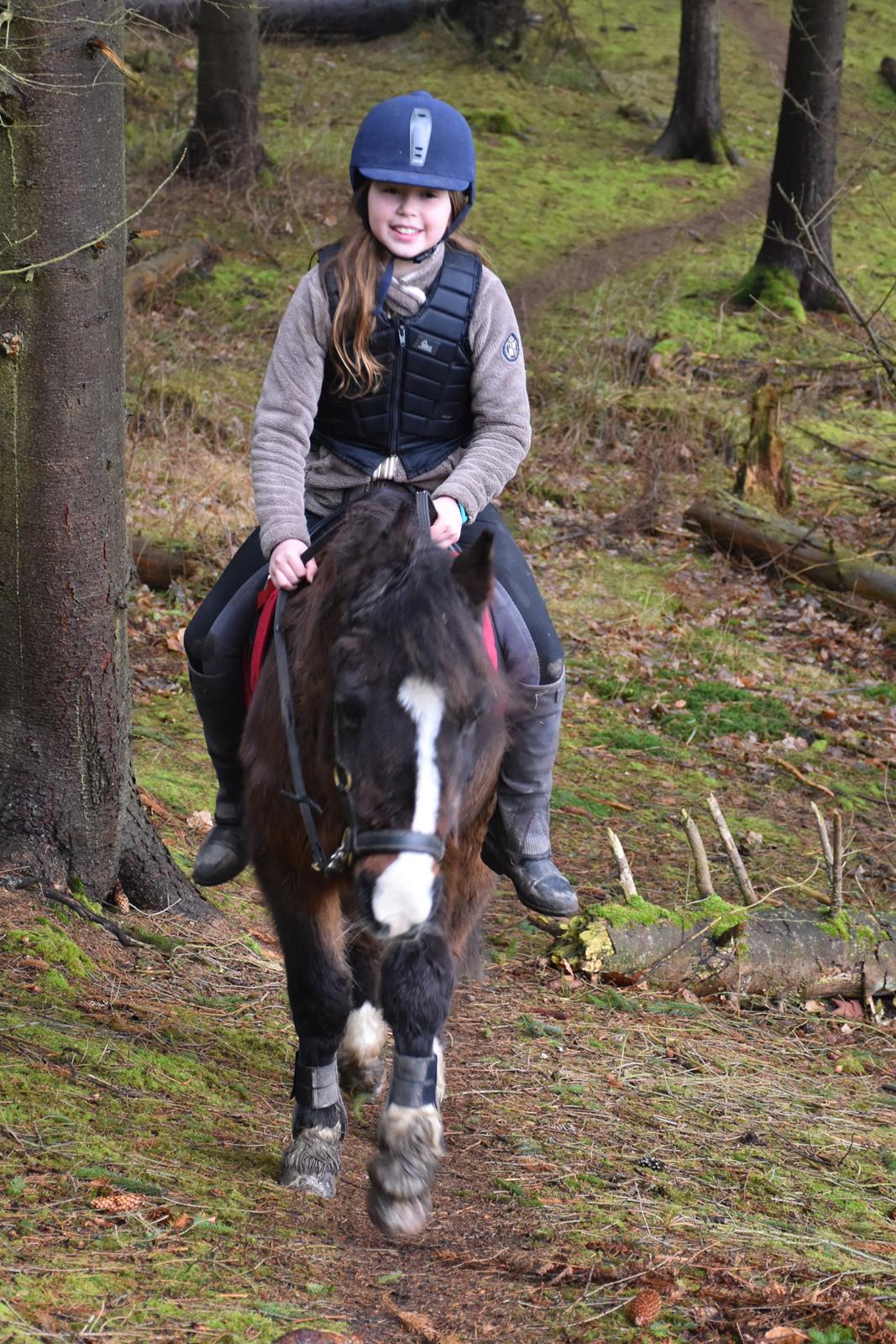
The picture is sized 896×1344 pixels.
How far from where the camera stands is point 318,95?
21.8 m

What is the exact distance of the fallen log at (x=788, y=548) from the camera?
37.1 feet

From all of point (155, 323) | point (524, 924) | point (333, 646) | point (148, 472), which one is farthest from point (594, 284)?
point (333, 646)

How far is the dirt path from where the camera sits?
16.8 m

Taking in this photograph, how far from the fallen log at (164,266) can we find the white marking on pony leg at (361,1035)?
10.5m

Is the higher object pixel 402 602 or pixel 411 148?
pixel 411 148

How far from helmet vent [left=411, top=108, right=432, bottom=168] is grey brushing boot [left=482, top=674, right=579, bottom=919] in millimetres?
1661

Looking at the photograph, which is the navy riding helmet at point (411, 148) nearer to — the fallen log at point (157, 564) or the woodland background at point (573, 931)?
the woodland background at point (573, 931)

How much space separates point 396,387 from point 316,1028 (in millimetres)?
1997

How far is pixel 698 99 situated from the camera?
2256 centimetres

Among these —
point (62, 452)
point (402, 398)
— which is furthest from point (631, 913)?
point (62, 452)

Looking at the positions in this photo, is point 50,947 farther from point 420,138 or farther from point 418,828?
point 420,138

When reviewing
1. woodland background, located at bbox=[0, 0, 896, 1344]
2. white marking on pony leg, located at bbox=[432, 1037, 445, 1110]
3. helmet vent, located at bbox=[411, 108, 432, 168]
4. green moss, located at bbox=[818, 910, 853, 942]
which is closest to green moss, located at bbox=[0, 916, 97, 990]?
woodland background, located at bbox=[0, 0, 896, 1344]

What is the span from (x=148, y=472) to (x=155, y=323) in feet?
11.7

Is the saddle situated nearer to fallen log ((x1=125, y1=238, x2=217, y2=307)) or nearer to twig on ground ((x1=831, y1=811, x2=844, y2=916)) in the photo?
twig on ground ((x1=831, y1=811, x2=844, y2=916))
